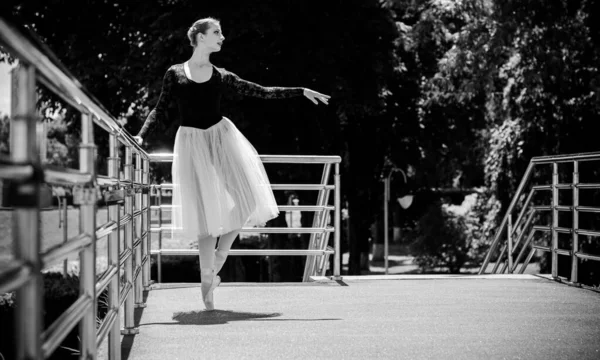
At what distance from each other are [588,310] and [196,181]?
301cm

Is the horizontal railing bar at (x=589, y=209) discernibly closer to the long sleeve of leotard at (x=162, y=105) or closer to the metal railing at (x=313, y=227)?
the metal railing at (x=313, y=227)

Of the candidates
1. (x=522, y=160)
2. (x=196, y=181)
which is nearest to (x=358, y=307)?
(x=196, y=181)

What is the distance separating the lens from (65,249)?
2.27m

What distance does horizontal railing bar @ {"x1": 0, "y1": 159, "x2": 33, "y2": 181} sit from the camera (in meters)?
1.59

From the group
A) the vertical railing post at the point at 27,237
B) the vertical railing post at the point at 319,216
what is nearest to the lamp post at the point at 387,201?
the vertical railing post at the point at 319,216

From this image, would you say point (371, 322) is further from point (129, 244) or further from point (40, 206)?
point (40, 206)

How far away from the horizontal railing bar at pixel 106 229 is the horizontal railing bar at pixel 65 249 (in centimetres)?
25

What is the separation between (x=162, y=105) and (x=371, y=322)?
225 cm

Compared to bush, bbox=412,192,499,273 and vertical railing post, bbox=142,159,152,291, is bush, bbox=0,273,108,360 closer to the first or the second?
vertical railing post, bbox=142,159,152,291

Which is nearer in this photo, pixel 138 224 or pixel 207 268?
pixel 138 224

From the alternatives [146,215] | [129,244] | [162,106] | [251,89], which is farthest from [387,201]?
[129,244]

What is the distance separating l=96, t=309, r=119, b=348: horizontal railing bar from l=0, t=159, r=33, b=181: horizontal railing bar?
1440mm

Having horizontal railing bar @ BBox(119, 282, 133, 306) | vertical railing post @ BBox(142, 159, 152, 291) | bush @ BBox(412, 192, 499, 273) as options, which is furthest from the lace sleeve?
bush @ BBox(412, 192, 499, 273)

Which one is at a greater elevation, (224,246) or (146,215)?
(146,215)
